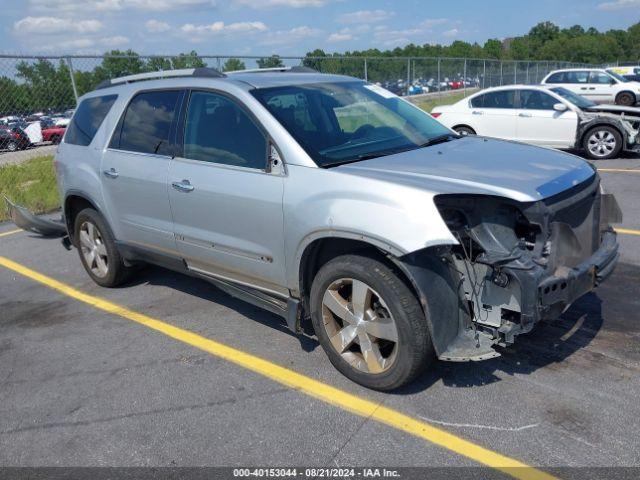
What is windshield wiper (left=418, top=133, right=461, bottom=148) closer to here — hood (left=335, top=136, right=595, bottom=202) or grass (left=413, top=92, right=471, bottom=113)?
hood (left=335, top=136, right=595, bottom=202)

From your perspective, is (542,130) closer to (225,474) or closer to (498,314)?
(498,314)

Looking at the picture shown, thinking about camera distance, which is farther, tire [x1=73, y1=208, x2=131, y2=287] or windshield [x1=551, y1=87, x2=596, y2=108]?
windshield [x1=551, y1=87, x2=596, y2=108]

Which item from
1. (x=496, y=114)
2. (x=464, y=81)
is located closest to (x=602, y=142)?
(x=496, y=114)

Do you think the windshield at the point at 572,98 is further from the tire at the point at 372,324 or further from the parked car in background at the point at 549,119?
the tire at the point at 372,324

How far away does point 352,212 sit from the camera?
10.5 feet

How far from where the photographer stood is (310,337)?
4211 mm

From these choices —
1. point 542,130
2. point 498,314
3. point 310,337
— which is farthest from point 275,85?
point 542,130

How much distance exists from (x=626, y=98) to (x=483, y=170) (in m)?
20.7

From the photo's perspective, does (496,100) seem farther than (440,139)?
Yes

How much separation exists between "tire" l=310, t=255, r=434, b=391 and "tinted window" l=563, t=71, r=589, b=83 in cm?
2030

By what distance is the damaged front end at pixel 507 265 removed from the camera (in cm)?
294

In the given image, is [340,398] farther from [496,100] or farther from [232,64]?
[232,64]

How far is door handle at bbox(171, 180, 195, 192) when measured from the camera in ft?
13.5

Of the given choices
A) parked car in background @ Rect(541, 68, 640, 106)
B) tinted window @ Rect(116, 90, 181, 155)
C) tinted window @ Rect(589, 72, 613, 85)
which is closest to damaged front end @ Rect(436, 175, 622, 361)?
tinted window @ Rect(116, 90, 181, 155)
